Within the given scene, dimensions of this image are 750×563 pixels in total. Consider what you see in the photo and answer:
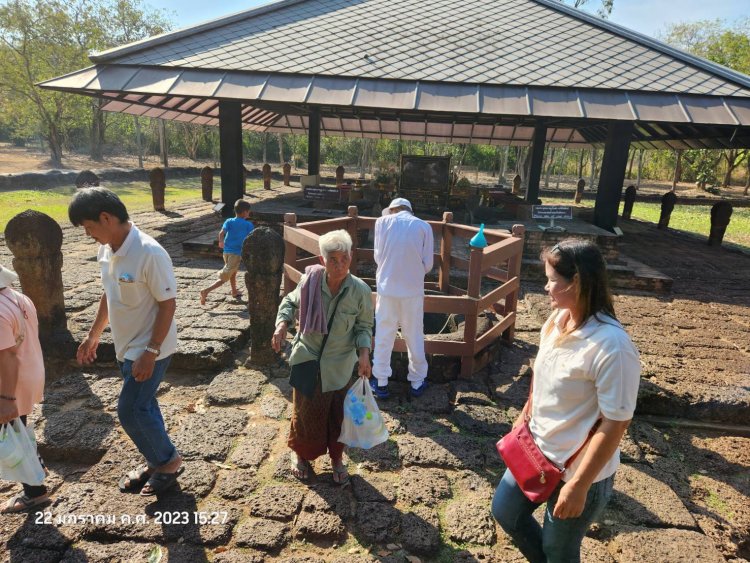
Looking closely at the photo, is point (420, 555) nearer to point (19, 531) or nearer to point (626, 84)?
point (19, 531)

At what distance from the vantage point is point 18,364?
250 cm

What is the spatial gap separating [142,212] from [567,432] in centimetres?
1363

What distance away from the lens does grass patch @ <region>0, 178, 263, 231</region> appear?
1182cm

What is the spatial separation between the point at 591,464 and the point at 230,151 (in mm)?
9769

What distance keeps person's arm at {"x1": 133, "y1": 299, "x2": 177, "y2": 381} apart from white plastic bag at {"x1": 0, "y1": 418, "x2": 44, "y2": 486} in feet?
2.26

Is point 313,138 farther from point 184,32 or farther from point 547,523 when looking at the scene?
point 547,523

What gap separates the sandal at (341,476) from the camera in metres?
3.00

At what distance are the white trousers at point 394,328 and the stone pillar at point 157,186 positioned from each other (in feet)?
35.1

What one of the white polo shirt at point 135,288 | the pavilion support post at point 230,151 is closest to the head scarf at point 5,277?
the white polo shirt at point 135,288

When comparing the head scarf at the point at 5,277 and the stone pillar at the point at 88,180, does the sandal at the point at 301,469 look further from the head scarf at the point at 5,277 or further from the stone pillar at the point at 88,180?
the stone pillar at the point at 88,180

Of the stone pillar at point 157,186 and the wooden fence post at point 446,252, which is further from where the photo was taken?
the stone pillar at point 157,186

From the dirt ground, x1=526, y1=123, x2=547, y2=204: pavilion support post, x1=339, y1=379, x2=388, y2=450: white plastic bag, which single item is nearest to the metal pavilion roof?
x1=526, y1=123, x2=547, y2=204: pavilion support post

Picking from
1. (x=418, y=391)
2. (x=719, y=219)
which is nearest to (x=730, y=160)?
(x=719, y=219)

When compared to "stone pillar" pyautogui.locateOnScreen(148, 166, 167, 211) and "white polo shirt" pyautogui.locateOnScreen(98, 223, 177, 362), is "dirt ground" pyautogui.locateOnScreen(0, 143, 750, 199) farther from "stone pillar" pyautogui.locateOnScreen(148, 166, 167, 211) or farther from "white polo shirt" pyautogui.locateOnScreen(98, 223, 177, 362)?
"white polo shirt" pyautogui.locateOnScreen(98, 223, 177, 362)
